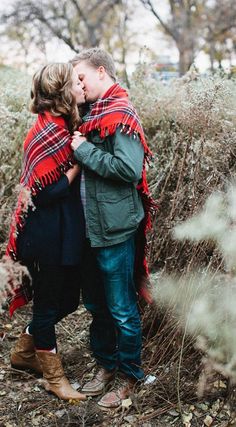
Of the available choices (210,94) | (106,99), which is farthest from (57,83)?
(210,94)

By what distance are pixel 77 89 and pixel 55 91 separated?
110 millimetres

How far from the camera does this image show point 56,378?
2.85 m

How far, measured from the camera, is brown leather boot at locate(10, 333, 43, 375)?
300 centimetres

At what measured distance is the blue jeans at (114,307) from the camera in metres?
2.67

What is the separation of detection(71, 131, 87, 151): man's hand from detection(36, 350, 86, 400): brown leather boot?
1080 millimetres

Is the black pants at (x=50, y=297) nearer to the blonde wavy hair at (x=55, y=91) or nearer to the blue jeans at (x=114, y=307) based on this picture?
the blue jeans at (x=114, y=307)

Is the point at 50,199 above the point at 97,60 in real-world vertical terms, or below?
below

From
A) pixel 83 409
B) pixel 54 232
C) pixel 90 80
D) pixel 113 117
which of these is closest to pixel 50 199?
pixel 54 232

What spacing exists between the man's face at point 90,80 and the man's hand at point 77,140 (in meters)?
0.24

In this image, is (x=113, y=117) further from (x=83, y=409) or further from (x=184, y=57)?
(x=184, y=57)

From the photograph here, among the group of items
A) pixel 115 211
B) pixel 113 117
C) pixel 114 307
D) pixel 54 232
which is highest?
pixel 113 117

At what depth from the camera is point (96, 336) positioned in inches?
117

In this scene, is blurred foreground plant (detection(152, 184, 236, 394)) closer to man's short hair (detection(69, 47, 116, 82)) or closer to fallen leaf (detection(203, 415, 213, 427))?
fallen leaf (detection(203, 415, 213, 427))

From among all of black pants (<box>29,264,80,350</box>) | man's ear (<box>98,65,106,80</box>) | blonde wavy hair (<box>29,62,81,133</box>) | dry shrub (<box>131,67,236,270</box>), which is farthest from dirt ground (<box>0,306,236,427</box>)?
man's ear (<box>98,65,106,80</box>)
